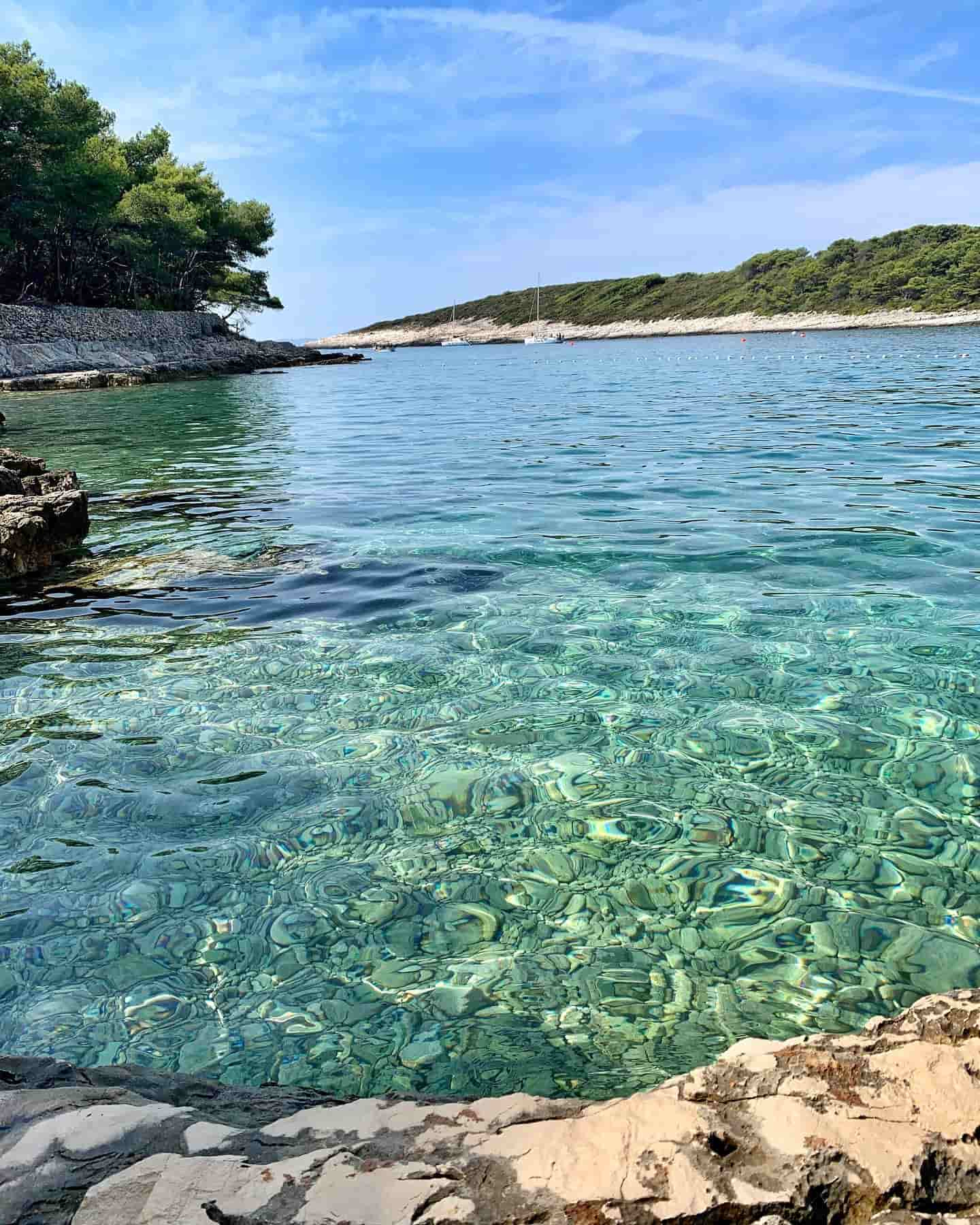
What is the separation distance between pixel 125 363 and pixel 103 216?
903cm

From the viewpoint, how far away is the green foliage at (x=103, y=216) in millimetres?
39906

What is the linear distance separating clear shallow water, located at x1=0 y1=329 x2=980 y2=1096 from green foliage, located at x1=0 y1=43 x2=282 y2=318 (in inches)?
1694

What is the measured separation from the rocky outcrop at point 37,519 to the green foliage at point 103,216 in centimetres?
3953

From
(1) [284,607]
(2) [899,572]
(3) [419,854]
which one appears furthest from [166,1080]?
(2) [899,572]

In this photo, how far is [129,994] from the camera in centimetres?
236

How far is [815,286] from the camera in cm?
9800

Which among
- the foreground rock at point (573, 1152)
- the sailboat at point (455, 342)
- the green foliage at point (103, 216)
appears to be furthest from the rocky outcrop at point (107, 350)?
the sailboat at point (455, 342)

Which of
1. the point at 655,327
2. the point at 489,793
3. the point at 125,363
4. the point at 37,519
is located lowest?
the point at 489,793

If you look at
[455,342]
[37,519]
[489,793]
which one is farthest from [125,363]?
[455,342]

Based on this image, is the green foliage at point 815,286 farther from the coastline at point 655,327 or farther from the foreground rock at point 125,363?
the foreground rock at point 125,363

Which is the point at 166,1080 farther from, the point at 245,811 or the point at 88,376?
the point at 88,376

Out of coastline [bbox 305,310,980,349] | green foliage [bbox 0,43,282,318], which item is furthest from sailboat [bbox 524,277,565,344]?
green foliage [bbox 0,43,282,318]

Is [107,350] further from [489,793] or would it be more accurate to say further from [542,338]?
[542,338]

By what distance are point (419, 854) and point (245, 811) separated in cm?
79
